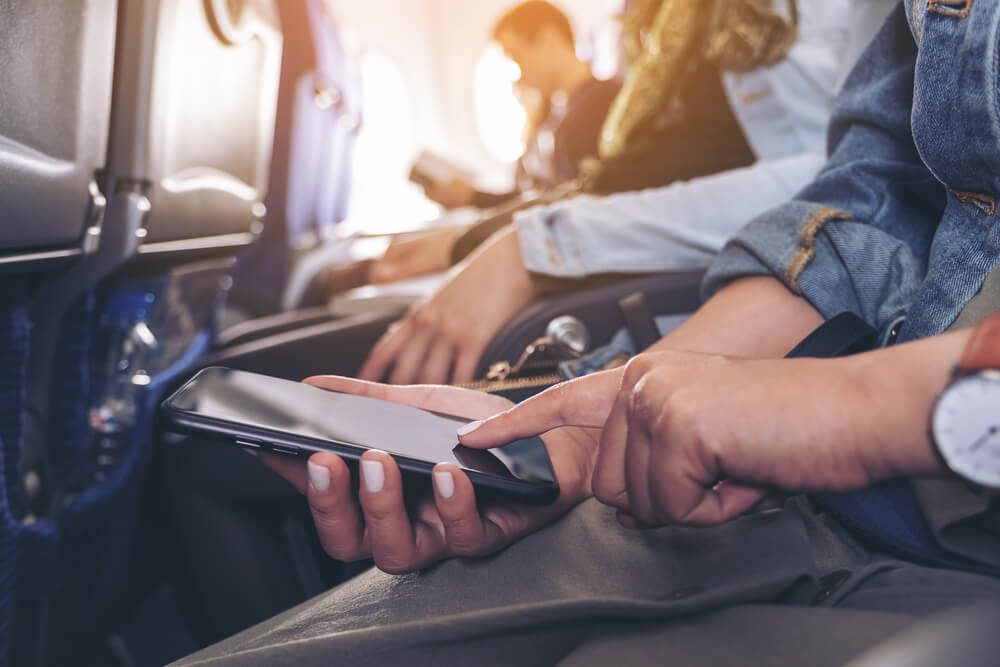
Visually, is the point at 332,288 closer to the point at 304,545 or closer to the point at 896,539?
the point at 304,545

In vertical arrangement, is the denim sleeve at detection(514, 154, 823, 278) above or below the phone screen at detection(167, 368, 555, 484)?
above

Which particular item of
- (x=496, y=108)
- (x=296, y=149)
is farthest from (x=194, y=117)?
(x=496, y=108)

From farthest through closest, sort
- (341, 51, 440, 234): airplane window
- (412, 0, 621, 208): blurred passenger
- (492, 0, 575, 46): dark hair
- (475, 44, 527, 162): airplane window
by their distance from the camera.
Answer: (475, 44, 527, 162): airplane window → (341, 51, 440, 234): airplane window → (492, 0, 575, 46): dark hair → (412, 0, 621, 208): blurred passenger

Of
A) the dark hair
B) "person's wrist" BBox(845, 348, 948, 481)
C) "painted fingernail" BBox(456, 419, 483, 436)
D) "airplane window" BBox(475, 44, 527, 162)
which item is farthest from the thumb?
"airplane window" BBox(475, 44, 527, 162)

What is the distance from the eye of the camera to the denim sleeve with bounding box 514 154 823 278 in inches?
30.4

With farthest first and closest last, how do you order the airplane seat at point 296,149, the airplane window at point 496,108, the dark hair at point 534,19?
the airplane window at point 496,108, the dark hair at point 534,19, the airplane seat at point 296,149

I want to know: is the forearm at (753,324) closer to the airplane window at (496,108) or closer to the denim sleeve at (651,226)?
the denim sleeve at (651,226)

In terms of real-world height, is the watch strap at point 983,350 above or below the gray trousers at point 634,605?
above

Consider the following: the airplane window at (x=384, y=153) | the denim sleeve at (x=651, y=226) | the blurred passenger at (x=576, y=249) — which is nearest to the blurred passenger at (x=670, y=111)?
the blurred passenger at (x=576, y=249)

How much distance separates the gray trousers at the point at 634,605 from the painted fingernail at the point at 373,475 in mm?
69

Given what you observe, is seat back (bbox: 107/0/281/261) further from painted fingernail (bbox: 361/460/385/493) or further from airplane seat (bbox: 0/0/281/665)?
painted fingernail (bbox: 361/460/385/493)

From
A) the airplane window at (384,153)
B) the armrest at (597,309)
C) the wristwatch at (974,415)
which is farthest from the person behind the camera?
the airplane window at (384,153)

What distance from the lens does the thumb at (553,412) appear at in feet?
1.27

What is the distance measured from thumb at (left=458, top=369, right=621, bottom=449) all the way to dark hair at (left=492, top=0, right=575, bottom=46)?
2.75 metres
